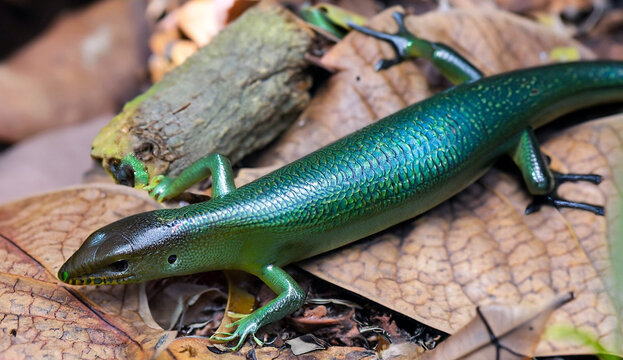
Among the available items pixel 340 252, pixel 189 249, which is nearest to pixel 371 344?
pixel 340 252

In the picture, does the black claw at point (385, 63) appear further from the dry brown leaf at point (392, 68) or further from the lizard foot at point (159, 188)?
the lizard foot at point (159, 188)

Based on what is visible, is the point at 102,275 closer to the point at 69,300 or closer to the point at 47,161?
the point at 69,300

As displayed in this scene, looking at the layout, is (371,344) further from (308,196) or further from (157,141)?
(157,141)

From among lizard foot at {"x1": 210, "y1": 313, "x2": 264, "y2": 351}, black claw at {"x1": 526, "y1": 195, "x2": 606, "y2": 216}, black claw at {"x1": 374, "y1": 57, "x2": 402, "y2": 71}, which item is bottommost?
black claw at {"x1": 526, "y1": 195, "x2": 606, "y2": 216}

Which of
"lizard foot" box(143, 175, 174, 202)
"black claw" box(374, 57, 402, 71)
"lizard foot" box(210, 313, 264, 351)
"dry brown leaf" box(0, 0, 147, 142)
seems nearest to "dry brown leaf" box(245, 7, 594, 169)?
"black claw" box(374, 57, 402, 71)

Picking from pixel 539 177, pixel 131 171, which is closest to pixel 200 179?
pixel 131 171

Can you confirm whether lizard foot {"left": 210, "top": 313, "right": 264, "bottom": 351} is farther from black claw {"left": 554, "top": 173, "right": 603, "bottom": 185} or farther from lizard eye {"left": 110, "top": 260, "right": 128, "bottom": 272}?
black claw {"left": 554, "top": 173, "right": 603, "bottom": 185}

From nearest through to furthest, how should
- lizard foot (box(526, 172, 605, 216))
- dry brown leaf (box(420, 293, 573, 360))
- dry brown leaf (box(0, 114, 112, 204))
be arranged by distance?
dry brown leaf (box(420, 293, 573, 360)) < lizard foot (box(526, 172, 605, 216)) < dry brown leaf (box(0, 114, 112, 204))

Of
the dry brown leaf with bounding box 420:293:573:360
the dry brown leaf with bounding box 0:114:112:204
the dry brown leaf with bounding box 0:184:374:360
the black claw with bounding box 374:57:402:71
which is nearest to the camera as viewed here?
the dry brown leaf with bounding box 420:293:573:360
